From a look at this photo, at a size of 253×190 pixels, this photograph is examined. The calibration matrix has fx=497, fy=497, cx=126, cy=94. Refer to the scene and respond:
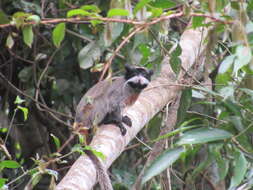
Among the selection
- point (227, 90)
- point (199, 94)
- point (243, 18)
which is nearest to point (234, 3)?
point (243, 18)

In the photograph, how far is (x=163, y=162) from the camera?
2.60 metres

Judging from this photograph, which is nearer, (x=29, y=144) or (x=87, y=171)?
(x=87, y=171)

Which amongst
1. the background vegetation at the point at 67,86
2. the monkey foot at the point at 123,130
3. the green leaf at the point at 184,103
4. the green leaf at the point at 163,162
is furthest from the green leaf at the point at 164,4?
the green leaf at the point at 163,162

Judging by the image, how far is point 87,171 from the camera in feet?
10.5

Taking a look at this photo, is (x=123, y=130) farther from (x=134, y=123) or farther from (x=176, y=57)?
(x=176, y=57)

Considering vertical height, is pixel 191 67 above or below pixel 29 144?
above

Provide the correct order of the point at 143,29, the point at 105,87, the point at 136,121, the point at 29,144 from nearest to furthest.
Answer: the point at 143,29, the point at 136,121, the point at 105,87, the point at 29,144

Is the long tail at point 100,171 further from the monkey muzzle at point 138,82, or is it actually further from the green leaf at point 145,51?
the monkey muzzle at point 138,82

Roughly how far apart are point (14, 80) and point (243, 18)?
4.54 metres

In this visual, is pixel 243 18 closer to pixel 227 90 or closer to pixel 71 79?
pixel 227 90

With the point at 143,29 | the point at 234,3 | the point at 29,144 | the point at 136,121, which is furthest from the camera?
the point at 29,144

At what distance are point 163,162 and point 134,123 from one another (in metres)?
1.83

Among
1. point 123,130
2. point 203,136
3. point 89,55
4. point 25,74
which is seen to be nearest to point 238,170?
point 203,136

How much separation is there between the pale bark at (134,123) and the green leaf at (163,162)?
0.47 metres
